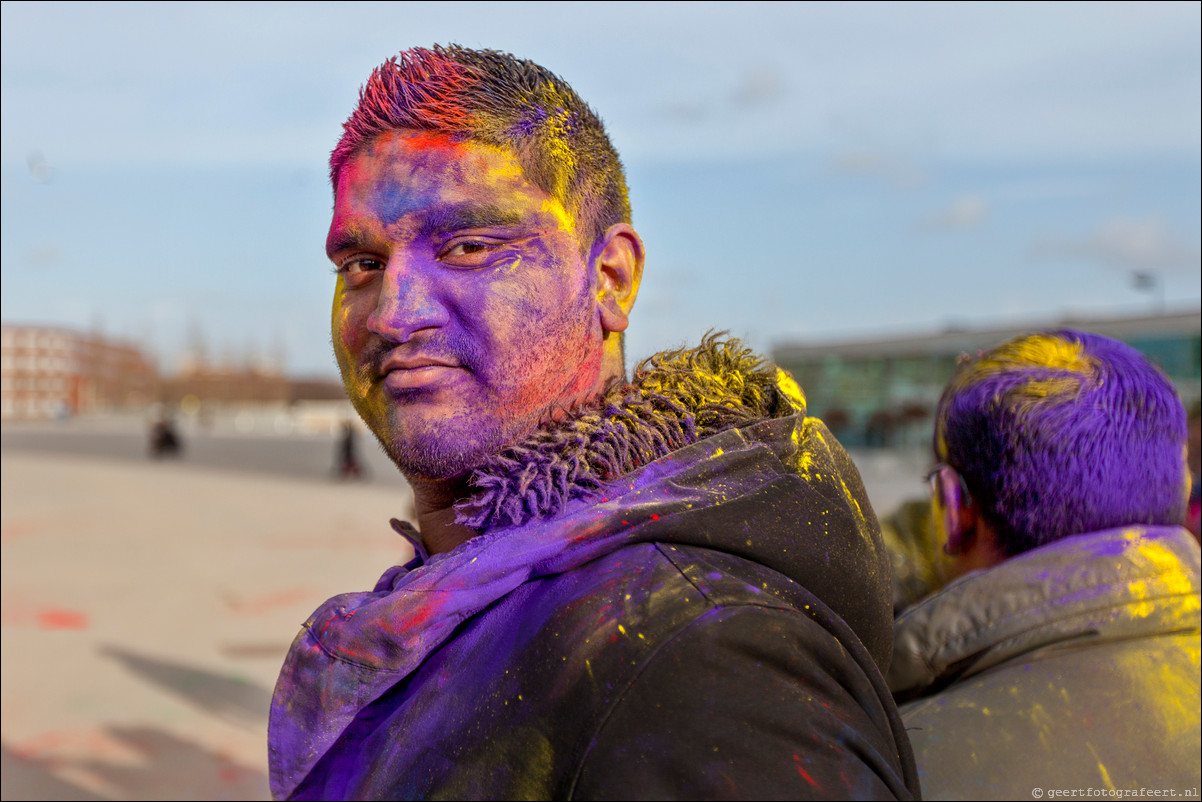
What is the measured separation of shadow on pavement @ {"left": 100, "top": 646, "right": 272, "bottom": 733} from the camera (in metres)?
5.51

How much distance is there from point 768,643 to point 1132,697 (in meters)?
1.17

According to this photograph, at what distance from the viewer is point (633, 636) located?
97 centimetres

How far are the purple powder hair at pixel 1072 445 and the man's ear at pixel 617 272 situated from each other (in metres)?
0.89

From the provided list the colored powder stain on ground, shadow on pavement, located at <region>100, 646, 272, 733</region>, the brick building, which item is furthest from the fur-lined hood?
the brick building

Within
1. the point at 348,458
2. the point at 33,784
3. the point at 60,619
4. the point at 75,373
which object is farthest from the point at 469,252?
the point at 75,373

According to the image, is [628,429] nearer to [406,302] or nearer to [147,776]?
[406,302]

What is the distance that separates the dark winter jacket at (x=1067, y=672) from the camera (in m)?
1.69

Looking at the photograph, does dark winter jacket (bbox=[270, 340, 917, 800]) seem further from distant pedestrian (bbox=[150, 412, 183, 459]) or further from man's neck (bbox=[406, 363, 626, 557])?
distant pedestrian (bbox=[150, 412, 183, 459])

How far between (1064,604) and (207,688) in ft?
18.4

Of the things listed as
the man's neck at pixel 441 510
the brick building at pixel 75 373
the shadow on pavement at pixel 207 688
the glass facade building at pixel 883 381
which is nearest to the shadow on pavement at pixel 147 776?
the shadow on pavement at pixel 207 688

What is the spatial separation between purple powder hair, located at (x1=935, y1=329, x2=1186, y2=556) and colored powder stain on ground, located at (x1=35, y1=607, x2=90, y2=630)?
7.31 metres

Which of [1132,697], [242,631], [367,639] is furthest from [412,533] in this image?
[242,631]

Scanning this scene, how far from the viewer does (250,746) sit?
16.3 feet

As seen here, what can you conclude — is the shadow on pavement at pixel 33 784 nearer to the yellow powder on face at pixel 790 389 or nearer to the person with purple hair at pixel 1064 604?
the person with purple hair at pixel 1064 604
